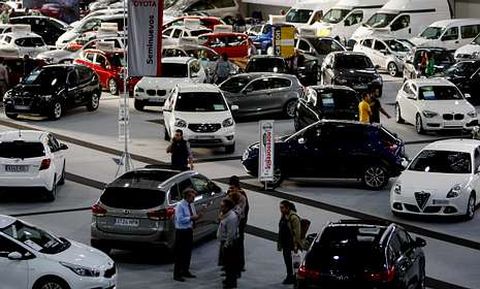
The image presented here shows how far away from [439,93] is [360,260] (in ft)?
59.7

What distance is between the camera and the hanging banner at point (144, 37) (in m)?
25.4

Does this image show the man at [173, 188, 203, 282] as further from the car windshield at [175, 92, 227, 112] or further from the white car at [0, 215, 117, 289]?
the car windshield at [175, 92, 227, 112]

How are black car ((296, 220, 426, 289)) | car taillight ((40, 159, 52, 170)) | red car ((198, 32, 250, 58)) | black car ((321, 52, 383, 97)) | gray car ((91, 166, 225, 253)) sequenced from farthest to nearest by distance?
1. red car ((198, 32, 250, 58))
2. black car ((321, 52, 383, 97))
3. car taillight ((40, 159, 52, 170))
4. gray car ((91, 166, 225, 253))
5. black car ((296, 220, 426, 289))

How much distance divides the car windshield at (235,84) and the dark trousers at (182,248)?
1645cm

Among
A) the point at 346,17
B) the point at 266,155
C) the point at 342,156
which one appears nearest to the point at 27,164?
the point at 266,155

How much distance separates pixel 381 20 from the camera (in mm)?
52531

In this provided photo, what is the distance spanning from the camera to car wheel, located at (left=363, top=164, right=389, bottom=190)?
25406 millimetres

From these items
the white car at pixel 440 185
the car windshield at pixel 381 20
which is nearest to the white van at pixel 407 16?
the car windshield at pixel 381 20

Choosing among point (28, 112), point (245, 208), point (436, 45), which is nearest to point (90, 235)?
point (245, 208)

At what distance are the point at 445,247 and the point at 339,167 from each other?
500 cm

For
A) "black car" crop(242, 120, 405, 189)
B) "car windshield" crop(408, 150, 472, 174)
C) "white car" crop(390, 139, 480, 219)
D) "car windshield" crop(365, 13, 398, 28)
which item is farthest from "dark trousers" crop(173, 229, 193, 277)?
"car windshield" crop(365, 13, 398, 28)

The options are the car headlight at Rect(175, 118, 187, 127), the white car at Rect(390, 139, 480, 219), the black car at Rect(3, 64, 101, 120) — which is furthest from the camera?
the black car at Rect(3, 64, 101, 120)

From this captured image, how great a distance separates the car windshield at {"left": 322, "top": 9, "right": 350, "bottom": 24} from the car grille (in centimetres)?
2640

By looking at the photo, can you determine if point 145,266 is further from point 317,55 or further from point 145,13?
point 317,55
